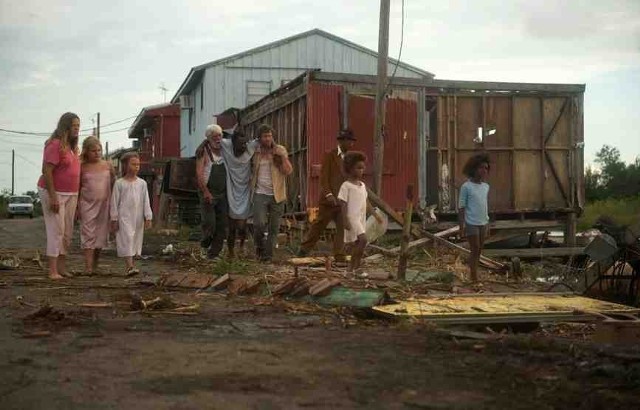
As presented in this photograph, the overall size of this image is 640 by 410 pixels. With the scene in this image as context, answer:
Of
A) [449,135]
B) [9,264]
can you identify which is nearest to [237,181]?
[9,264]

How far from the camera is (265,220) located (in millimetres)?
10500

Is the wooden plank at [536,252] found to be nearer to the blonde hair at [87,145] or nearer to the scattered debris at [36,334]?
the blonde hair at [87,145]

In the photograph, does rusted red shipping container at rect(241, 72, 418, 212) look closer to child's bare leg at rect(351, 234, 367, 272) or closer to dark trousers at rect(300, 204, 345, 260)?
dark trousers at rect(300, 204, 345, 260)

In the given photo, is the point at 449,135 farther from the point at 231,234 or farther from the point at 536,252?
the point at 231,234

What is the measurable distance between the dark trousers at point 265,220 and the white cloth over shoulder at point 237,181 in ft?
0.54

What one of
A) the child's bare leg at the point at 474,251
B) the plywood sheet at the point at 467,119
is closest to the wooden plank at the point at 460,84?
the plywood sheet at the point at 467,119

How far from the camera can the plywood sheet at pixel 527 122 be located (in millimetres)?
16719

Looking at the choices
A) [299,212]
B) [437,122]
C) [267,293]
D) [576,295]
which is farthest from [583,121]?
[267,293]

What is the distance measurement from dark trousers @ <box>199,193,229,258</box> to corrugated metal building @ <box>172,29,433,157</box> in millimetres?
20518

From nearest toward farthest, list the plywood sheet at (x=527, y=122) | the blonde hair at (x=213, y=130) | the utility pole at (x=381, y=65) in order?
the blonde hair at (x=213, y=130), the utility pole at (x=381, y=65), the plywood sheet at (x=527, y=122)

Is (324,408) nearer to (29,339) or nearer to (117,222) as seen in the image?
(29,339)

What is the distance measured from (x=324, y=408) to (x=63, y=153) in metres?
6.34

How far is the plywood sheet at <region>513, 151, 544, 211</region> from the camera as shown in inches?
665

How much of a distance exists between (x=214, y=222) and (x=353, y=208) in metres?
2.46
